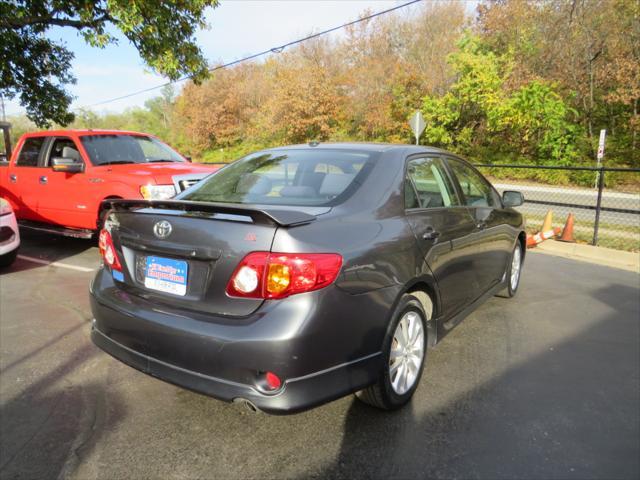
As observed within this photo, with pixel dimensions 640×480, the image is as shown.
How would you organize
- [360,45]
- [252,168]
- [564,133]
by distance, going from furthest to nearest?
1. [360,45]
2. [564,133]
3. [252,168]

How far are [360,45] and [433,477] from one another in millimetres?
35419

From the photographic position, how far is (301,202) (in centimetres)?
281

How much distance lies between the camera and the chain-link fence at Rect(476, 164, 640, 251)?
27.4 feet

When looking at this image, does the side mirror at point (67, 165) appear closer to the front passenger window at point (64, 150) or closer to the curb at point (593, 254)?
the front passenger window at point (64, 150)

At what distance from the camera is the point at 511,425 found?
2.78m

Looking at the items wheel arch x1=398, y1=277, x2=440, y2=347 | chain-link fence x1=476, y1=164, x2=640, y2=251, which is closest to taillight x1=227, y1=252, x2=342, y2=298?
wheel arch x1=398, y1=277, x2=440, y2=347

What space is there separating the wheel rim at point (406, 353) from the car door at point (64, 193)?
5.34 m

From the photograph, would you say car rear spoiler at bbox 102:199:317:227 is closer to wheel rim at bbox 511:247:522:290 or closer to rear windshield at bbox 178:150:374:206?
rear windshield at bbox 178:150:374:206

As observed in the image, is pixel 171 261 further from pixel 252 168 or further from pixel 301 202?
pixel 252 168

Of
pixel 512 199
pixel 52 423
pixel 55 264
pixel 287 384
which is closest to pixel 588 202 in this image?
pixel 512 199

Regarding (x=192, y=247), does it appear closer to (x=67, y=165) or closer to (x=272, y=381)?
(x=272, y=381)

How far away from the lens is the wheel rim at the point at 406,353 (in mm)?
2805

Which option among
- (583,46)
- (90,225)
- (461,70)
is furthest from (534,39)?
(90,225)

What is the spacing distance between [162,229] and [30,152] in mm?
6765
